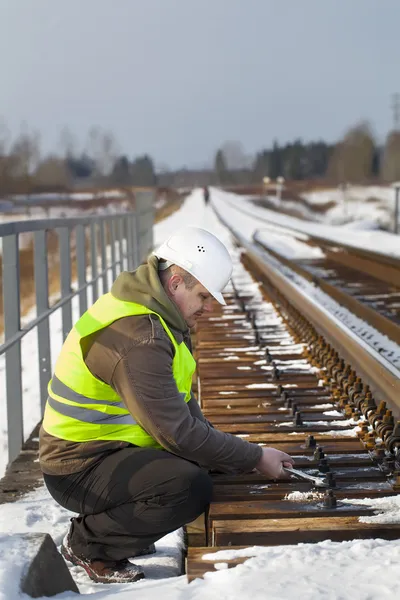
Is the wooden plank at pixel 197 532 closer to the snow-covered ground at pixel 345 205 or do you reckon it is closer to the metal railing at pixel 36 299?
the metal railing at pixel 36 299

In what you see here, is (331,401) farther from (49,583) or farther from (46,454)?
(49,583)

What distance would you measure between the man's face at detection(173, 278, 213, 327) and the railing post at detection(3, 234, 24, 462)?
68.9 inches

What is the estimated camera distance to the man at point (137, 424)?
364 centimetres

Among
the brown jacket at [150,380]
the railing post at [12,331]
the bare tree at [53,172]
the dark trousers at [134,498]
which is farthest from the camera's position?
the bare tree at [53,172]

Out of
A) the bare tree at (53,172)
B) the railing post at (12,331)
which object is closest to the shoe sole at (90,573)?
the railing post at (12,331)

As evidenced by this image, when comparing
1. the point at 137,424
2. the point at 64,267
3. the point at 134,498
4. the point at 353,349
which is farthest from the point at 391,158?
the point at 134,498

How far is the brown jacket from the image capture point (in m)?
3.59

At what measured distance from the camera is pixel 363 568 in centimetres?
288

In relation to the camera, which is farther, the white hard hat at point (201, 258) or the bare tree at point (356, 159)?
the bare tree at point (356, 159)

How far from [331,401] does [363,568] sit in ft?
9.27

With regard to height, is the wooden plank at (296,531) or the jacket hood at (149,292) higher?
the jacket hood at (149,292)

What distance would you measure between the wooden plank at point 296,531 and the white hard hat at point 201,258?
3.05ft

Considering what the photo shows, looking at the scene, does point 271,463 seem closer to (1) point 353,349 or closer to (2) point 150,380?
(2) point 150,380

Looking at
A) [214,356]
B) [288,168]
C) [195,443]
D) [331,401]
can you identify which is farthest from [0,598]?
[288,168]
